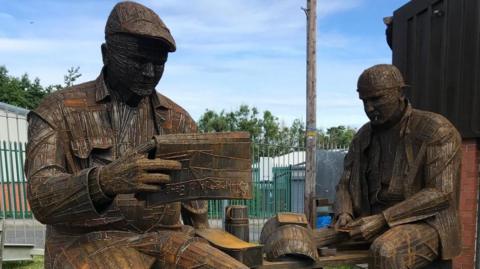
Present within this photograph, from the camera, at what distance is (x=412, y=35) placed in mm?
5840

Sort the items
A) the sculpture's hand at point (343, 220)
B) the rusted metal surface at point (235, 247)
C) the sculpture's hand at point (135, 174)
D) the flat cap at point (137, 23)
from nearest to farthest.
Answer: the sculpture's hand at point (135, 174)
the flat cap at point (137, 23)
the rusted metal surface at point (235, 247)
the sculpture's hand at point (343, 220)

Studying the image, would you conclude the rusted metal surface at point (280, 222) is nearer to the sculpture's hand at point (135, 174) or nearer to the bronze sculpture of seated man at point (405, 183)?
the bronze sculpture of seated man at point (405, 183)

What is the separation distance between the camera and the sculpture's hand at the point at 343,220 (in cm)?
335

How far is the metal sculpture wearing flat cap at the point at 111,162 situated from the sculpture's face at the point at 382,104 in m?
1.48

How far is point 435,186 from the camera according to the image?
311cm

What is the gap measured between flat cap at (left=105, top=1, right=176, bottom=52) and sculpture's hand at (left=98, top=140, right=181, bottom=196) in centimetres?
52

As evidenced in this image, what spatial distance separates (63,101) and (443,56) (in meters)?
4.30

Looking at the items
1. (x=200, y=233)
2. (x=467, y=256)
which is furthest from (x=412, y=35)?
(x=200, y=233)

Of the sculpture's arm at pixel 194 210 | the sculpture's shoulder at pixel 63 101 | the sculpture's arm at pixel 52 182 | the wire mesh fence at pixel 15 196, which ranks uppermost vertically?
the sculpture's shoulder at pixel 63 101

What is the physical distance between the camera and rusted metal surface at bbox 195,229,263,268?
228 cm

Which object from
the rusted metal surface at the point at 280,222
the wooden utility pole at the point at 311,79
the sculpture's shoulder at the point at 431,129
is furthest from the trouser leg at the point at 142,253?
the wooden utility pole at the point at 311,79

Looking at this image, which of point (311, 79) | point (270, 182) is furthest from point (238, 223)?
point (270, 182)

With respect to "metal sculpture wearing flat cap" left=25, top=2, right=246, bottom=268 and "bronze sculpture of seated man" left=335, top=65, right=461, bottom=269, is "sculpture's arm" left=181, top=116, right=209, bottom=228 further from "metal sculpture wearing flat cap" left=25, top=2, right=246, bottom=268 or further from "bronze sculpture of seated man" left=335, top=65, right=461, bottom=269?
"bronze sculpture of seated man" left=335, top=65, right=461, bottom=269

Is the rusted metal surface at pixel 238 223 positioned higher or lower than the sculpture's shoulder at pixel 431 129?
lower
